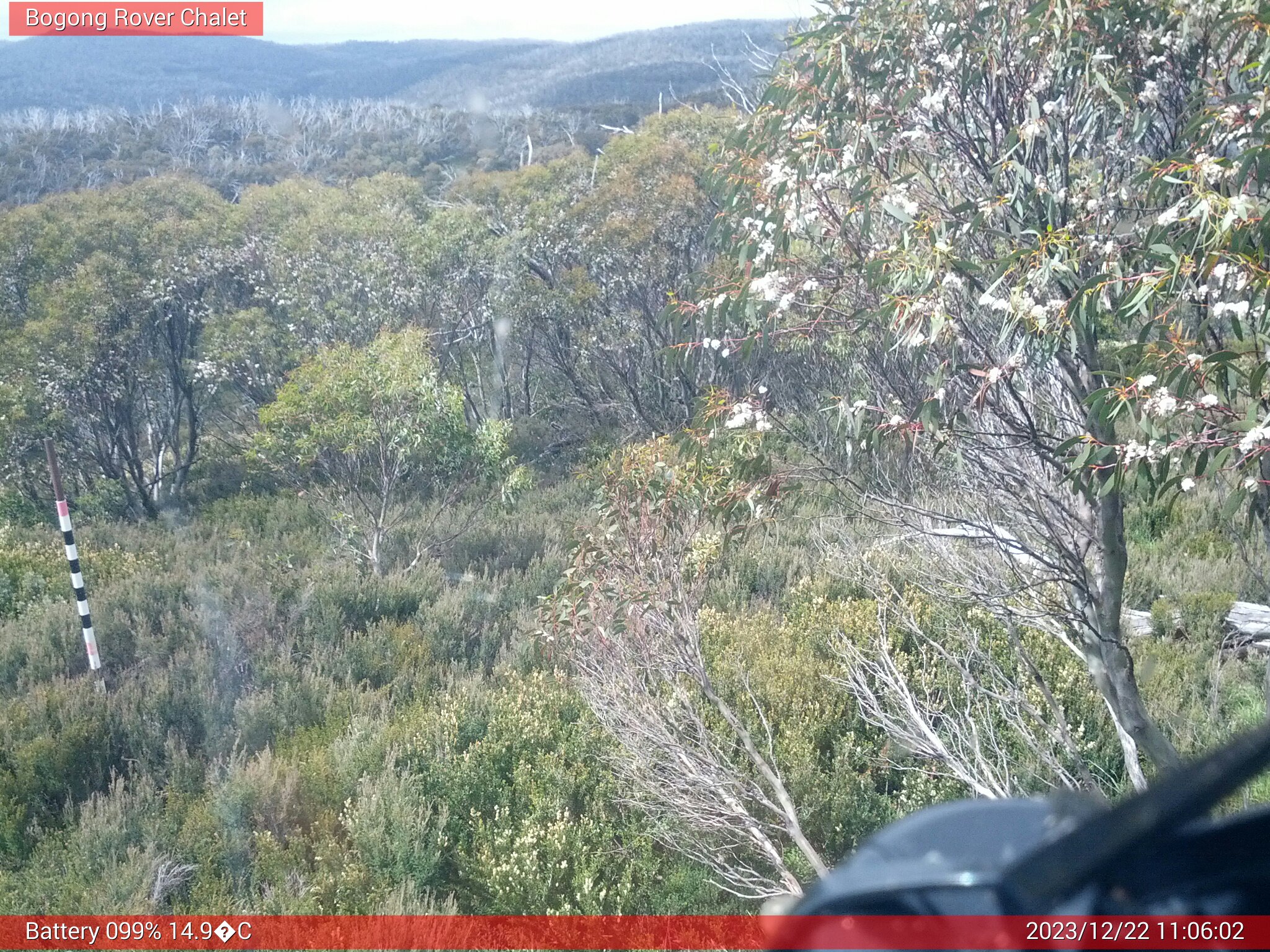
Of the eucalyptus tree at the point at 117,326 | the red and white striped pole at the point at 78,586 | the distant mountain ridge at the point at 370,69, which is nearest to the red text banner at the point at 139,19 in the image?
the red and white striped pole at the point at 78,586

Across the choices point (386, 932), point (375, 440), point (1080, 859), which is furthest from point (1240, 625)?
point (375, 440)

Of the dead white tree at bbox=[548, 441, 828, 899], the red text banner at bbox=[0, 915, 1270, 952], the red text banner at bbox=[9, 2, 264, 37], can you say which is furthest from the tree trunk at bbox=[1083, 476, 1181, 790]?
the red text banner at bbox=[9, 2, 264, 37]

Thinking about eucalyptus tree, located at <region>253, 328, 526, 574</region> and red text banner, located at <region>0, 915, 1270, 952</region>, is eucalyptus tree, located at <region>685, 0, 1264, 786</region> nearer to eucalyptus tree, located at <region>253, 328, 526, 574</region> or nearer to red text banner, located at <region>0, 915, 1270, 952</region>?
red text banner, located at <region>0, 915, 1270, 952</region>

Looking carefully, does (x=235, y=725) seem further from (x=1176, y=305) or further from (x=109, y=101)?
(x=109, y=101)

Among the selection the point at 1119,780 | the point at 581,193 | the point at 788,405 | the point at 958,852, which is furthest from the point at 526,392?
the point at 958,852

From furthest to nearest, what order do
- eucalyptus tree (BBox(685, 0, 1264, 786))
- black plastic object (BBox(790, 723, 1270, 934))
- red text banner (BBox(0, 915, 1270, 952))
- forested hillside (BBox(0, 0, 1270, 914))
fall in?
red text banner (BBox(0, 915, 1270, 952))
forested hillside (BBox(0, 0, 1270, 914))
eucalyptus tree (BBox(685, 0, 1264, 786))
black plastic object (BBox(790, 723, 1270, 934))

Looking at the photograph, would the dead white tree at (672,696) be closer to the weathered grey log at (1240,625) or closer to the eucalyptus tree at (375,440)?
the weathered grey log at (1240,625)
